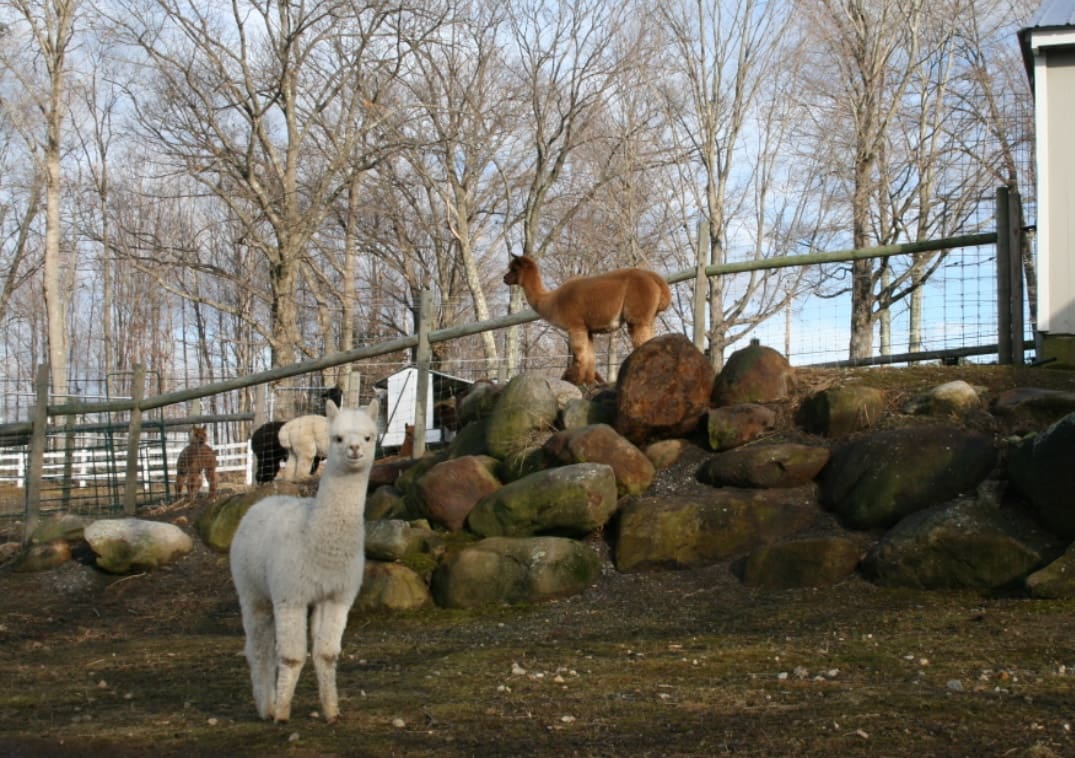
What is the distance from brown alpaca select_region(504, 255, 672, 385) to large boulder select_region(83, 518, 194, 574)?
438cm

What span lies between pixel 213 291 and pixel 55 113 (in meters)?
19.5

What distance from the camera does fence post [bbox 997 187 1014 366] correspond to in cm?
1093

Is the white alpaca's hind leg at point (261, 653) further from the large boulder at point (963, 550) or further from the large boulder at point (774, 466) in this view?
the large boulder at point (774, 466)

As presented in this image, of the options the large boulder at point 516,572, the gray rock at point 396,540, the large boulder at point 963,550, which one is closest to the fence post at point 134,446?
the gray rock at point 396,540

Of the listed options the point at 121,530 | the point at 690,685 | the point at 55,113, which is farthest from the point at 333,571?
the point at 55,113

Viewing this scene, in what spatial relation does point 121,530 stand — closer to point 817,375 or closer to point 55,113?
point 817,375

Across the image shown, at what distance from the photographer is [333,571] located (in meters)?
5.51

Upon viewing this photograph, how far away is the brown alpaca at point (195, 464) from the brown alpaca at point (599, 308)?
17.5ft

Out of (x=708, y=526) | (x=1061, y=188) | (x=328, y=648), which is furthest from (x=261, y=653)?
Answer: (x=1061, y=188)

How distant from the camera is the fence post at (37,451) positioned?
12547 mm

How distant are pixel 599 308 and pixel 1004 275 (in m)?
3.94

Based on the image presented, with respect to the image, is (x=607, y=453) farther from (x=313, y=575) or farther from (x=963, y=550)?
(x=313, y=575)

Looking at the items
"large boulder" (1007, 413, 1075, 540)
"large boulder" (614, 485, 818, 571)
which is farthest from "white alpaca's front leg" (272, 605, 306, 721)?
"large boulder" (1007, 413, 1075, 540)

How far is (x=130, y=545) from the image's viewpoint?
11.0m
